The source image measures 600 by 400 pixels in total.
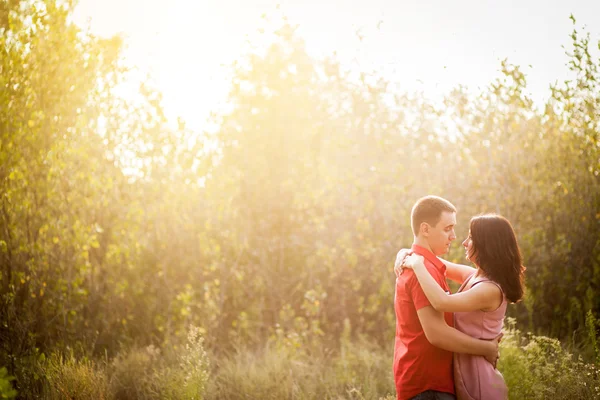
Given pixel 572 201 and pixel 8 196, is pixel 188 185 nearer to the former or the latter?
pixel 8 196

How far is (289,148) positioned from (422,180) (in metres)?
2.31

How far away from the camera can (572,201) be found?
849 centimetres

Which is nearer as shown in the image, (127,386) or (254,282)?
(127,386)

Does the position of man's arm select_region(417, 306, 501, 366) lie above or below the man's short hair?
below

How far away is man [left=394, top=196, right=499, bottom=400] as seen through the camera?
335cm

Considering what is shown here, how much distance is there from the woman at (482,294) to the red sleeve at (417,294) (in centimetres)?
6

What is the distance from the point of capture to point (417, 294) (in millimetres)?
3416

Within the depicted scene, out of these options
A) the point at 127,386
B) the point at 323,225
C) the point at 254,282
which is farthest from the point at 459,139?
the point at 127,386

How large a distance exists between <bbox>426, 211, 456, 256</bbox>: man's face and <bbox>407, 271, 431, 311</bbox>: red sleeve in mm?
260

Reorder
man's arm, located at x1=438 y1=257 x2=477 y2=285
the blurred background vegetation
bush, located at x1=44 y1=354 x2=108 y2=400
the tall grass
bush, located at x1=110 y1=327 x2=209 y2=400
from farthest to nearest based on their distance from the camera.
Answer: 1. the blurred background vegetation
2. bush, located at x1=44 y1=354 x2=108 y2=400
3. bush, located at x1=110 y1=327 x2=209 y2=400
4. the tall grass
5. man's arm, located at x1=438 y1=257 x2=477 y2=285

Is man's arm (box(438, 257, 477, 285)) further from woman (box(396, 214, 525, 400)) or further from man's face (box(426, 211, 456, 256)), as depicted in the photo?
man's face (box(426, 211, 456, 256))

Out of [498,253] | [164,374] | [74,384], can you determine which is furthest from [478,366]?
[164,374]

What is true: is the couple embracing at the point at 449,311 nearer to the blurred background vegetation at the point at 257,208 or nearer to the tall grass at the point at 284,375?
the tall grass at the point at 284,375

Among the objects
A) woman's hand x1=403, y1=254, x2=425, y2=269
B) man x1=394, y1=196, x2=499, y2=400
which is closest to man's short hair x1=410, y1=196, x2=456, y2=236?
man x1=394, y1=196, x2=499, y2=400
